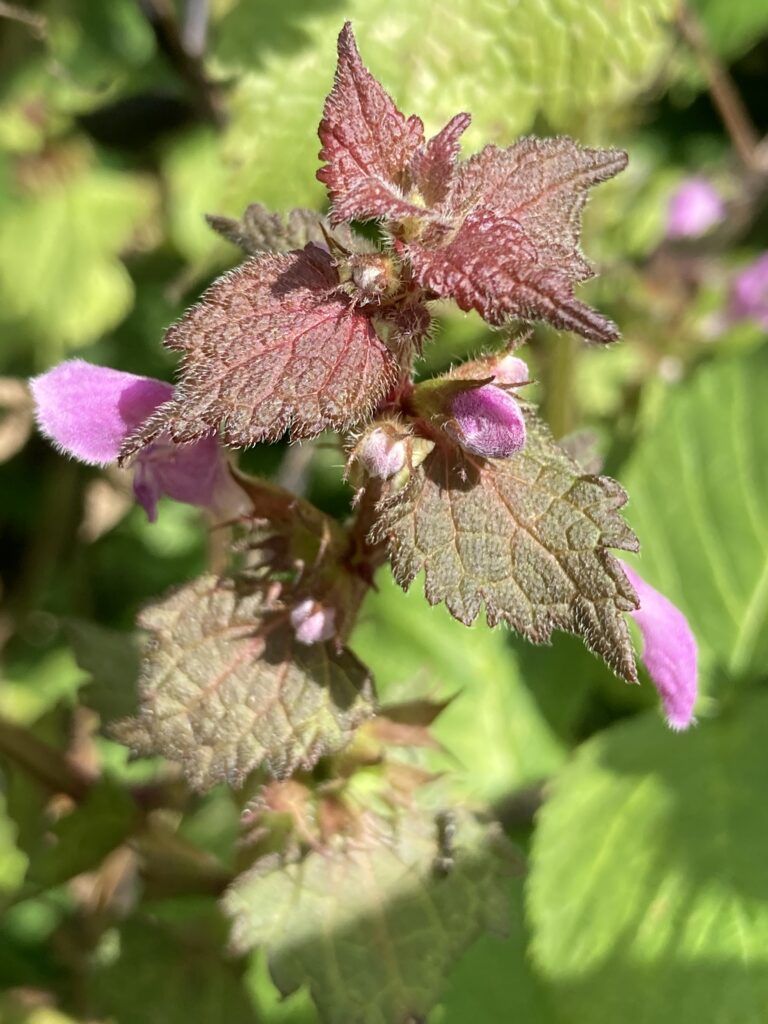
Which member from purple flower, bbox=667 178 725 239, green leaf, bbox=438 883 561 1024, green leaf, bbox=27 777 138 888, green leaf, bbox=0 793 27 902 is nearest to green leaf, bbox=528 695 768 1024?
green leaf, bbox=438 883 561 1024

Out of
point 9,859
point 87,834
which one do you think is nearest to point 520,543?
point 87,834

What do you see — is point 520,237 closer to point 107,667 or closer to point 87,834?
point 107,667

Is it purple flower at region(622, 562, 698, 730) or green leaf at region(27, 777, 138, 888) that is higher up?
purple flower at region(622, 562, 698, 730)

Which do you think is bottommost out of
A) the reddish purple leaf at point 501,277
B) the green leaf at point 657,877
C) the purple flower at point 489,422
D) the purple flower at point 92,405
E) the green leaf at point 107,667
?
the green leaf at point 107,667

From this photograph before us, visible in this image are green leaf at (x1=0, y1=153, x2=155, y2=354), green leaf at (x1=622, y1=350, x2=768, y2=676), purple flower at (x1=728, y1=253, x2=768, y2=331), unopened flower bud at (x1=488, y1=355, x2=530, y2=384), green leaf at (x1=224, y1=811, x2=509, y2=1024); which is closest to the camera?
unopened flower bud at (x1=488, y1=355, x2=530, y2=384)

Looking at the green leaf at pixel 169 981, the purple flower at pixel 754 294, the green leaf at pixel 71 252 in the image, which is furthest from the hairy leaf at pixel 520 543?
the purple flower at pixel 754 294

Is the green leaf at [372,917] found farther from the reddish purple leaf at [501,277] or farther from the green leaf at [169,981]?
the reddish purple leaf at [501,277]

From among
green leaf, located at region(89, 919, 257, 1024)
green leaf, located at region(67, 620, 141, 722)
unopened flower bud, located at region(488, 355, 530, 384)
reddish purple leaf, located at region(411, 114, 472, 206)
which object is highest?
reddish purple leaf, located at region(411, 114, 472, 206)

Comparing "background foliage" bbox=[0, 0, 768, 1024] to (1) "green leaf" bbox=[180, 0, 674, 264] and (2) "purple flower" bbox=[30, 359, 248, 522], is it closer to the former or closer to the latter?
(1) "green leaf" bbox=[180, 0, 674, 264]
